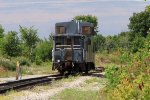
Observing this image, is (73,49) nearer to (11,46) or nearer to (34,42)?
(11,46)

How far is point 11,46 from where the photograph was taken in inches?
2525

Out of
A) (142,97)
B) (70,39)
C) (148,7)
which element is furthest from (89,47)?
(142,97)

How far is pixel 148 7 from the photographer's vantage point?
42.8 ft

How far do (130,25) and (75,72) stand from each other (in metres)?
47.4

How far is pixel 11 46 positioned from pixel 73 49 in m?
30.0

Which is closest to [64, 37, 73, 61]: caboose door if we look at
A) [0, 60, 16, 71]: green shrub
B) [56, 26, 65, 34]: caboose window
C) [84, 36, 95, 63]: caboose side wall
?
[84, 36, 95, 63]: caboose side wall

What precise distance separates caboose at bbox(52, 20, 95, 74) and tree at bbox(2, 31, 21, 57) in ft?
91.3

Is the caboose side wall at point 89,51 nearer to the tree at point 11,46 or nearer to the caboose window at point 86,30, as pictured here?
the caboose window at point 86,30

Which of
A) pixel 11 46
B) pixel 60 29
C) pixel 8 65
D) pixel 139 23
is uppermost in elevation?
pixel 139 23

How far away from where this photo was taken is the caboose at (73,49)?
3497 cm

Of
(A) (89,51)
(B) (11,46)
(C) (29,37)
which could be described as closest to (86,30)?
(A) (89,51)

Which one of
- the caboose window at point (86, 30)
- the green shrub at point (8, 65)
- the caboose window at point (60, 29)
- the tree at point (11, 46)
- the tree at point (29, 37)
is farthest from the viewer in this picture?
the tree at point (29, 37)

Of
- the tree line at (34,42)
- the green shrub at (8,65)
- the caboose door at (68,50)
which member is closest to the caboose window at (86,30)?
the caboose door at (68,50)

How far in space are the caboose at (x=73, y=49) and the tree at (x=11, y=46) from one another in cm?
2784
